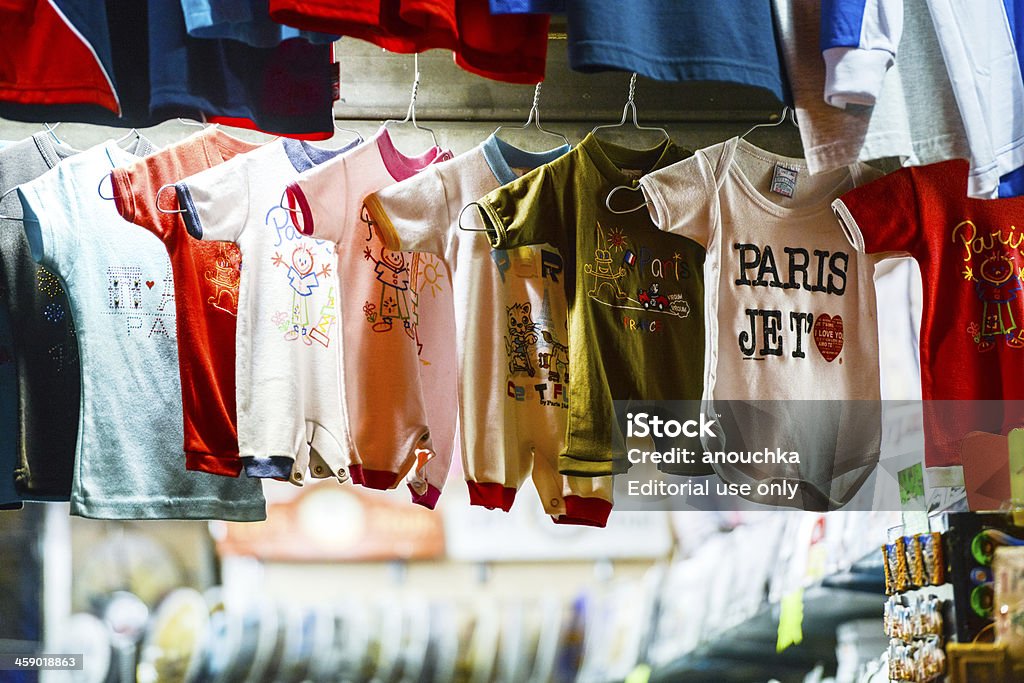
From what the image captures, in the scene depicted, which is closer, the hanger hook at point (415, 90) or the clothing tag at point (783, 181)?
the clothing tag at point (783, 181)

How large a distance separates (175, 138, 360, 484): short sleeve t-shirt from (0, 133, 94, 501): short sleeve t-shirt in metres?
0.42

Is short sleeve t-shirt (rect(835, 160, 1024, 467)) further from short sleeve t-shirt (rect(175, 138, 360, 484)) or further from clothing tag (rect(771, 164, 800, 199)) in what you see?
short sleeve t-shirt (rect(175, 138, 360, 484))

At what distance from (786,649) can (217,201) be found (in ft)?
7.59

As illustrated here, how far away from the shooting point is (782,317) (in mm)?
2391

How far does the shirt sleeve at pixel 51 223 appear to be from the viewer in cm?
243

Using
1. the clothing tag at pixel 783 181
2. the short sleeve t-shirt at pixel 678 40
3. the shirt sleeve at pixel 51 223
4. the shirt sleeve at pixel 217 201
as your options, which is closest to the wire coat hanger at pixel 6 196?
the shirt sleeve at pixel 51 223

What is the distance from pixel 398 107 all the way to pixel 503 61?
96 centimetres

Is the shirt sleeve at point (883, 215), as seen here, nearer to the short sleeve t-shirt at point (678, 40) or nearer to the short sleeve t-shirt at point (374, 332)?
the short sleeve t-shirt at point (678, 40)

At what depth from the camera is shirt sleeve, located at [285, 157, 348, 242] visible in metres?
2.37

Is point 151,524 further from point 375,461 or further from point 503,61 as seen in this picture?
point 503,61

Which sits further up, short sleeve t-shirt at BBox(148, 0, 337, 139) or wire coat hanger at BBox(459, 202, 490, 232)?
short sleeve t-shirt at BBox(148, 0, 337, 139)

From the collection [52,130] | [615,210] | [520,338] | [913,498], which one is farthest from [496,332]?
[52,130]

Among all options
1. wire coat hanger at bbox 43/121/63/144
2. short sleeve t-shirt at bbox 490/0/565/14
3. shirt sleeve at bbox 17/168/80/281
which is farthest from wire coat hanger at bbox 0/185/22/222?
short sleeve t-shirt at bbox 490/0/565/14

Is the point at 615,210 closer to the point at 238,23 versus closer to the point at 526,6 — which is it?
the point at 526,6
